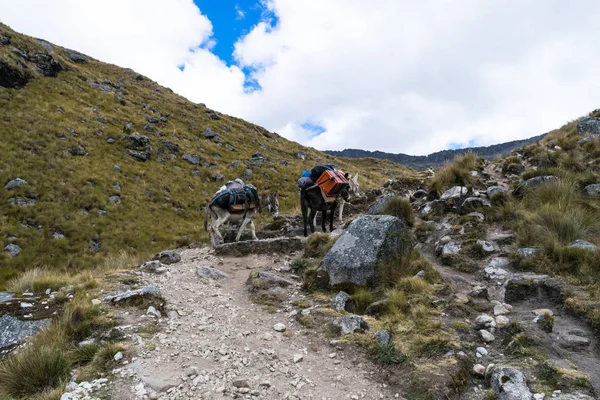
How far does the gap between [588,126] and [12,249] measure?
29001 millimetres

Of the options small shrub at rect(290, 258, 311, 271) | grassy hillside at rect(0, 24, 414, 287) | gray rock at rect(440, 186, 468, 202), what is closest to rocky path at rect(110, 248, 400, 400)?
small shrub at rect(290, 258, 311, 271)

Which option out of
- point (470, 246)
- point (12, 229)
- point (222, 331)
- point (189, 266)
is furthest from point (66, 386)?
point (12, 229)

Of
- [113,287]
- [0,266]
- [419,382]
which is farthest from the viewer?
[0,266]

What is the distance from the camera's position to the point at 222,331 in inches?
271

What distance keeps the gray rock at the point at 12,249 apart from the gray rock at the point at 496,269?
21.6 metres

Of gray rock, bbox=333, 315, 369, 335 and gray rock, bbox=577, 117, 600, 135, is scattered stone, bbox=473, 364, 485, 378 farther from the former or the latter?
gray rock, bbox=577, 117, 600, 135

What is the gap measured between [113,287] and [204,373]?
4.54m

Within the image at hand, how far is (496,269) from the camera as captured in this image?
7816mm

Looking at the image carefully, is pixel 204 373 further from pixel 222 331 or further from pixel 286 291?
pixel 286 291

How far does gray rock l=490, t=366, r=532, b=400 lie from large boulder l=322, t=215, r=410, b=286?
3.60 meters

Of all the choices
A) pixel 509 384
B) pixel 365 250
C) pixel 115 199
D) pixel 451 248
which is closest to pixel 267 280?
pixel 365 250

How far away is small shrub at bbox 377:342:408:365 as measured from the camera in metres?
5.42

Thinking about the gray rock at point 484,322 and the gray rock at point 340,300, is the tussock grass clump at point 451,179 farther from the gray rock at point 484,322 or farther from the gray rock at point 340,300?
the gray rock at point 484,322

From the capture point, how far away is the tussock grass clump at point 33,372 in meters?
5.11
